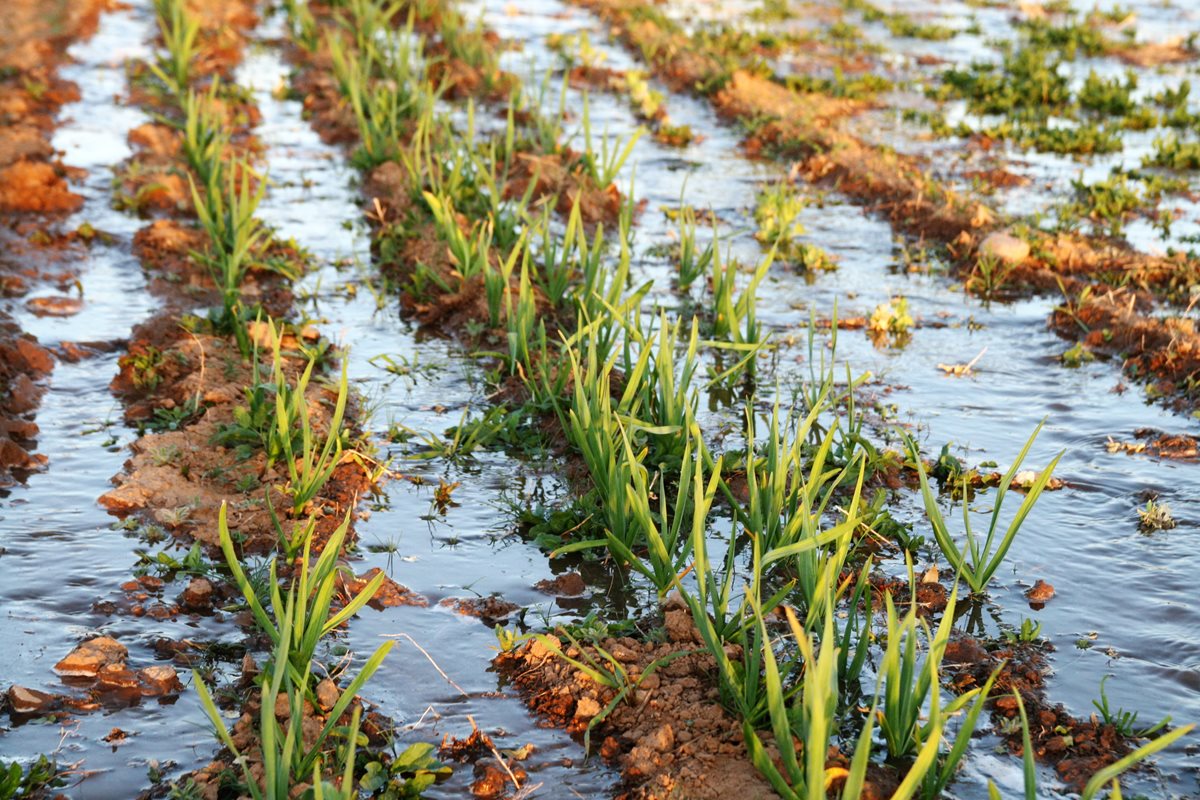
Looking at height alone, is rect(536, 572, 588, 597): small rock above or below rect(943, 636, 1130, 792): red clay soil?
below

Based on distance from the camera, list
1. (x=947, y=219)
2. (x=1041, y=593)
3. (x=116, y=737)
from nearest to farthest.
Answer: (x=116, y=737) → (x=1041, y=593) → (x=947, y=219)

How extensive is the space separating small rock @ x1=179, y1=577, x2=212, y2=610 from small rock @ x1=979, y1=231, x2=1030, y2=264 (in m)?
4.07

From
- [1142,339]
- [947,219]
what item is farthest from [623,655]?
[947,219]

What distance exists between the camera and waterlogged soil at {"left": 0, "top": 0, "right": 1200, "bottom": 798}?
9.35 ft

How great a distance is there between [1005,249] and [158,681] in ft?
14.7

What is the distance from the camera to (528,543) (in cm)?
375

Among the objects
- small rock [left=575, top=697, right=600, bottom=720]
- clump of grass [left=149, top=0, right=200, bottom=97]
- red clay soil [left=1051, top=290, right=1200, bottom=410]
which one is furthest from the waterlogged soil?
clump of grass [left=149, top=0, right=200, bottom=97]

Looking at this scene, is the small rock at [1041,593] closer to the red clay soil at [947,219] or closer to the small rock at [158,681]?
the red clay soil at [947,219]

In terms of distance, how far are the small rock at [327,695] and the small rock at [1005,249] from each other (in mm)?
4130

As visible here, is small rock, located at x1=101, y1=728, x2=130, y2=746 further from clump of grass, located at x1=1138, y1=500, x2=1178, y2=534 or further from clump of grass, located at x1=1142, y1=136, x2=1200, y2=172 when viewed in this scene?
clump of grass, located at x1=1142, y1=136, x2=1200, y2=172

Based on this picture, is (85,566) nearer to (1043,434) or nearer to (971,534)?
(971,534)

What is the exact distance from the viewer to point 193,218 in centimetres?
666

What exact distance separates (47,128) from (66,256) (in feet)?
8.37

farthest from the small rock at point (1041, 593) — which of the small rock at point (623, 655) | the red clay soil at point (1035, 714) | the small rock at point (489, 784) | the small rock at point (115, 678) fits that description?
the small rock at point (115, 678)
